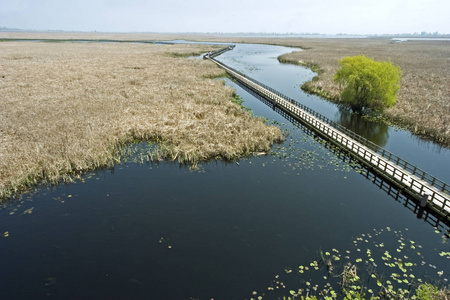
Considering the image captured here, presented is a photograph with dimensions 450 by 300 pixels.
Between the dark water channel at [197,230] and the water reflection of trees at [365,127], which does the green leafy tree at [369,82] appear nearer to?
the water reflection of trees at [365,127]

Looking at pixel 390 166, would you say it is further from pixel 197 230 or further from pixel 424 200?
pixel 197 230

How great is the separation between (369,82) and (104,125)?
1676 inches

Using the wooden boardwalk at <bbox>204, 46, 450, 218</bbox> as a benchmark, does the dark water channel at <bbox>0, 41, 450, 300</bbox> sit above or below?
below

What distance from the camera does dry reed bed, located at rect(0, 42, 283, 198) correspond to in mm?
25922

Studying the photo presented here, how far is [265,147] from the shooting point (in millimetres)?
31250

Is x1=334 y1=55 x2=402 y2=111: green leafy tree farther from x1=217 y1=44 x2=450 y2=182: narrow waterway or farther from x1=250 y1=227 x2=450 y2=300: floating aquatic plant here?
x1=250 y1=227 x2=450 y2=300: floating aquatic plant

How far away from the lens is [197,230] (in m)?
18.4

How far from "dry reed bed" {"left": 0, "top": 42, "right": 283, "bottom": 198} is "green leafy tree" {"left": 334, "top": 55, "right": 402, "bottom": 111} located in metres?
21.1

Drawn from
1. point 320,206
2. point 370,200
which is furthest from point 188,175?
point 370,200

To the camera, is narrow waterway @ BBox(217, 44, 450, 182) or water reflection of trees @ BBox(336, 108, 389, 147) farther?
water reflection of trees @ BBox(336, 108, 389, 147)

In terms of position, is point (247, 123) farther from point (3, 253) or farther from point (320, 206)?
point (3, 253)

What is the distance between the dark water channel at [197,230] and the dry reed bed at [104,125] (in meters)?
2.62

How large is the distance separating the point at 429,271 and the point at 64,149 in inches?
1270

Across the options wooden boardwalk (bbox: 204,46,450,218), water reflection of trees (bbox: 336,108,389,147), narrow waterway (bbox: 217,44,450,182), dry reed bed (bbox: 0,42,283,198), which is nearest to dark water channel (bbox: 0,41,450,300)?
wooden boardwalk (bbox: 204,46,450,218)
